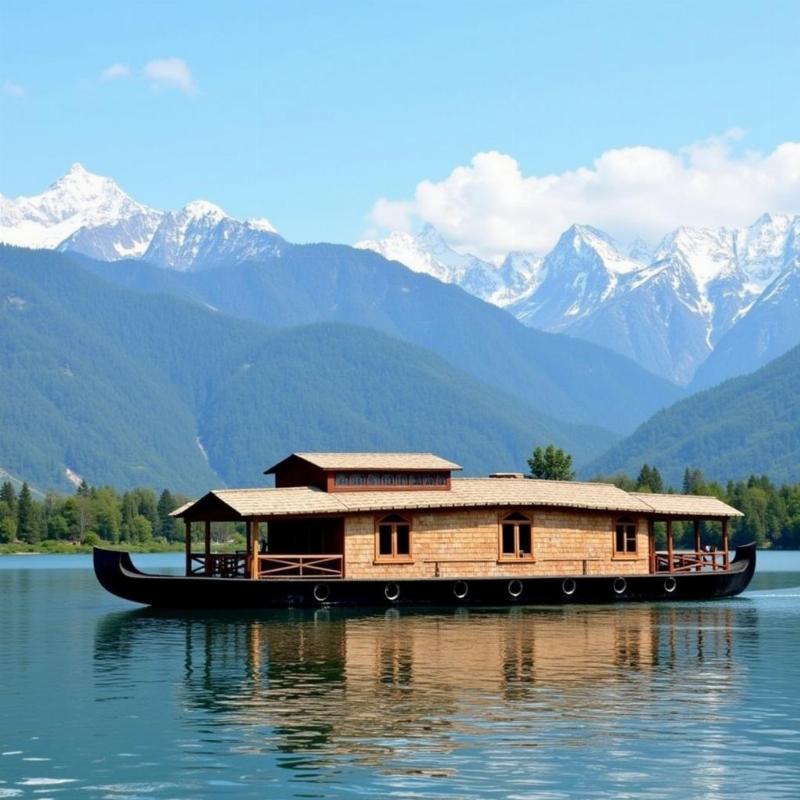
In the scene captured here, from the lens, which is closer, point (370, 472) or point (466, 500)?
point (466, 500)

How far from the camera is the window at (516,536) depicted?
76.1m

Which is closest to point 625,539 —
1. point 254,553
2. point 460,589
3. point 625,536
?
point 625,536

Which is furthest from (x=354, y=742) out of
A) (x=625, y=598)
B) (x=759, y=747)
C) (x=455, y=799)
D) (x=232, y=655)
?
(x=625, y=598)

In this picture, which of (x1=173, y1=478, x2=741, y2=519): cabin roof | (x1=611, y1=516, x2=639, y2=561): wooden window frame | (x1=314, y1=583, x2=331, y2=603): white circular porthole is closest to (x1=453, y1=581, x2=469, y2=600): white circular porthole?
(x1=173, y1=478, x2=741, y2=519): cabin roof

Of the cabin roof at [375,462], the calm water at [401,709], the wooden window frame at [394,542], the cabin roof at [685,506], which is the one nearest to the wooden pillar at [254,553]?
the cabin roof at [375,462]

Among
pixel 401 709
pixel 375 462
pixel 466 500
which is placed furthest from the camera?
pixel 375 462

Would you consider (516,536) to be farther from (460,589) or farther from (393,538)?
(393,538)

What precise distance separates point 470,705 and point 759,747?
7951mm

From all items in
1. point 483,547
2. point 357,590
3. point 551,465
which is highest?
point 551,465

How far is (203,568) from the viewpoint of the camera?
267ft

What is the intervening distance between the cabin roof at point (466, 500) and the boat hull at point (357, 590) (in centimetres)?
323

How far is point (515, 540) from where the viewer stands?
7625 cm

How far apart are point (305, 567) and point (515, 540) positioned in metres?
10.2

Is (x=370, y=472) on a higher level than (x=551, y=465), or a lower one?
lower
